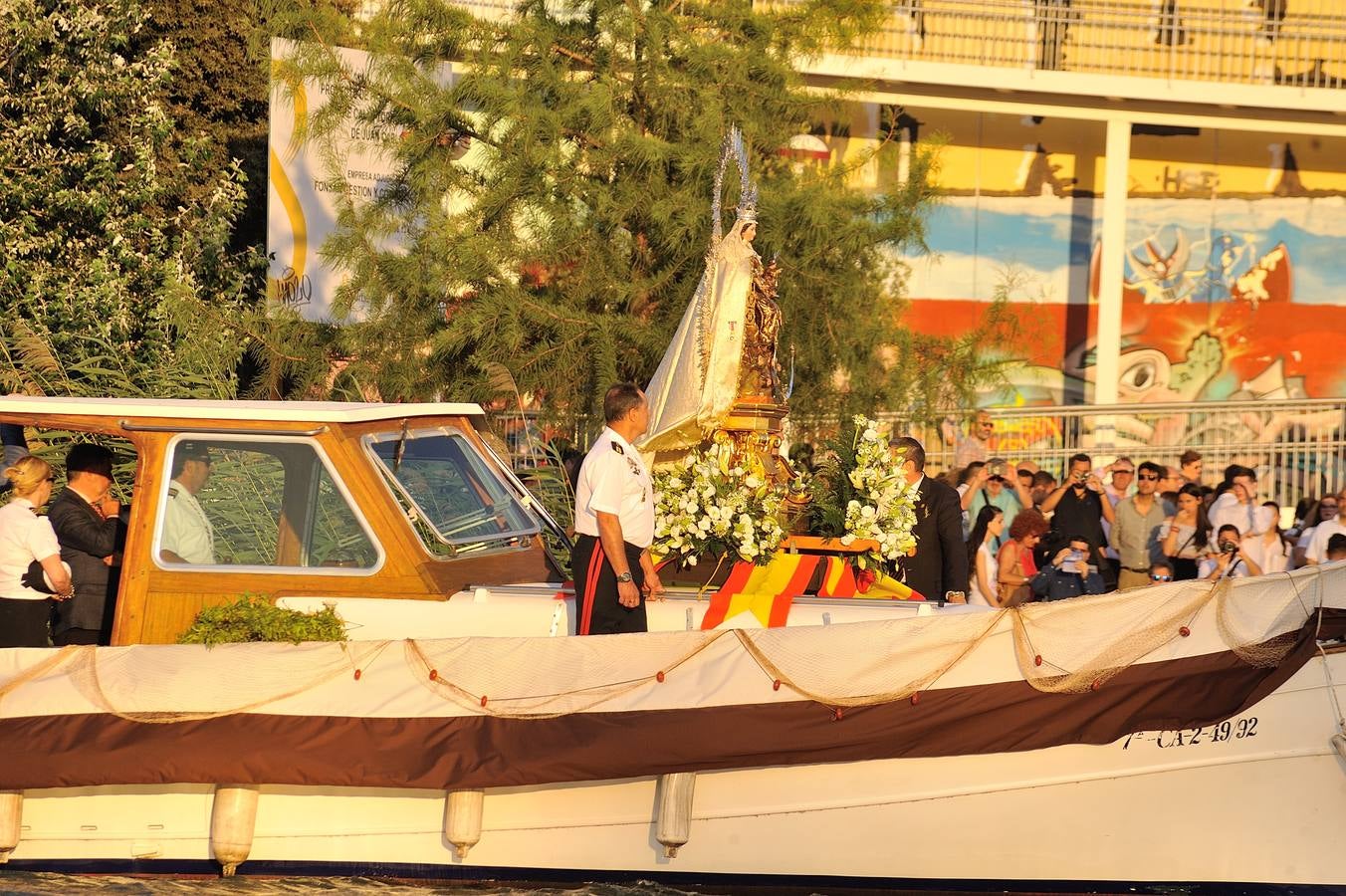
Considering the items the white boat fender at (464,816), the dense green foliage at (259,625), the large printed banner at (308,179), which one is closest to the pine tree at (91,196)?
Answer: the large printed banner at (308,179)

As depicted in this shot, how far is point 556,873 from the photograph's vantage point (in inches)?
277

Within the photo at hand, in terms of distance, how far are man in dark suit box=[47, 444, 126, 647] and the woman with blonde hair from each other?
0.50 ft

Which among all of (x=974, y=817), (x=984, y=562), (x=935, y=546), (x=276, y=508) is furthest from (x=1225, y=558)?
(x=276, y=508)

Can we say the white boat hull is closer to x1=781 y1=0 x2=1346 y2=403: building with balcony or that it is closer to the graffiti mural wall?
x1=781 y1=0 x2=1346 y2=403: building with balcony

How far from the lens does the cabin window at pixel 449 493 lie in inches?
304

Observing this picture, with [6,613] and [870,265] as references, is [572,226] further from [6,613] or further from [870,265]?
[6,613]

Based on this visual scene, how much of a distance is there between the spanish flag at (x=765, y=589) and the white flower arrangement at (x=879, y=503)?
28cm

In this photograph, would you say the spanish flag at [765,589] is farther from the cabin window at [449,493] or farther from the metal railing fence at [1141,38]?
the metal railing fence at [1141,38]

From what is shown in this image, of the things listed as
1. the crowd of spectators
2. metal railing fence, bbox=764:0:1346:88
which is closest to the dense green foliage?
the crowd of spectators

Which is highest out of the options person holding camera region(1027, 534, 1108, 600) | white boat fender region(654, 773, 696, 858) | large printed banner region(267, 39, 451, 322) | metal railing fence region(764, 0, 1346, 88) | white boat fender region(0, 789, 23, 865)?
metal railing fence region(764, 0, 1346, 88)

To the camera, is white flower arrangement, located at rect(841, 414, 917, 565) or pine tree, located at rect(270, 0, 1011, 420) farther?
pine tree, located at rect(270, 0, 1011, 420)

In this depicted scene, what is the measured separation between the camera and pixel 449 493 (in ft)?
26.3

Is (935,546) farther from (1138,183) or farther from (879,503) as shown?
(1138,183)

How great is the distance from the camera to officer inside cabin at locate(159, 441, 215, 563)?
24.9ft
